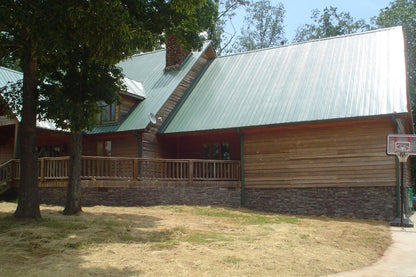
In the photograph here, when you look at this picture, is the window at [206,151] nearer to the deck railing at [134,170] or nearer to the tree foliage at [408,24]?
the deck railing at [134,170]

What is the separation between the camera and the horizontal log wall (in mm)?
16922

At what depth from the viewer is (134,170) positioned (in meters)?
17.7

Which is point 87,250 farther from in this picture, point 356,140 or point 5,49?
point 356,140

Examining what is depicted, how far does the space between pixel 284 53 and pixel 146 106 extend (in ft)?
27.4

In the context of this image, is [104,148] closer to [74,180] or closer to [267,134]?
[74,180]

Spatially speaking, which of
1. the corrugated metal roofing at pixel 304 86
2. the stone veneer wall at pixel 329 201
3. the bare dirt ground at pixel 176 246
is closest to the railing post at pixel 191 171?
the corrugated metal roofing at pixel 304 86

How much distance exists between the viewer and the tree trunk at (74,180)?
1397 cm

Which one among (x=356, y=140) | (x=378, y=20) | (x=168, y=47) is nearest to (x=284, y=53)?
(x=168, y=47)

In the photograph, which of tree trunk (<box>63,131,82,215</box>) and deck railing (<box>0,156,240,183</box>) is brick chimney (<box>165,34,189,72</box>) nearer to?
deck railing (<box>0,156,240,183</box>)

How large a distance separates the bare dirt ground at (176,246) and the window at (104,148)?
7851mm

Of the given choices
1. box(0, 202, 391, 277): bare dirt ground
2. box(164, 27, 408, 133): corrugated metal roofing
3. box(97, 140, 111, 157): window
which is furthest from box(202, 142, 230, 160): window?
box(0, 202, 391, 277): bare dirt ground

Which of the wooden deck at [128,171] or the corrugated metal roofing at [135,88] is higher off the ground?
the corrugated metal roofing at [135,88]

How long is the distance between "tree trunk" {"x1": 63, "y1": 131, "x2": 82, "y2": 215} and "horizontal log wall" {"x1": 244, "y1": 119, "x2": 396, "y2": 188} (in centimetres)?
819

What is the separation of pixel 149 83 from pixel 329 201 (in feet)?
40.0
